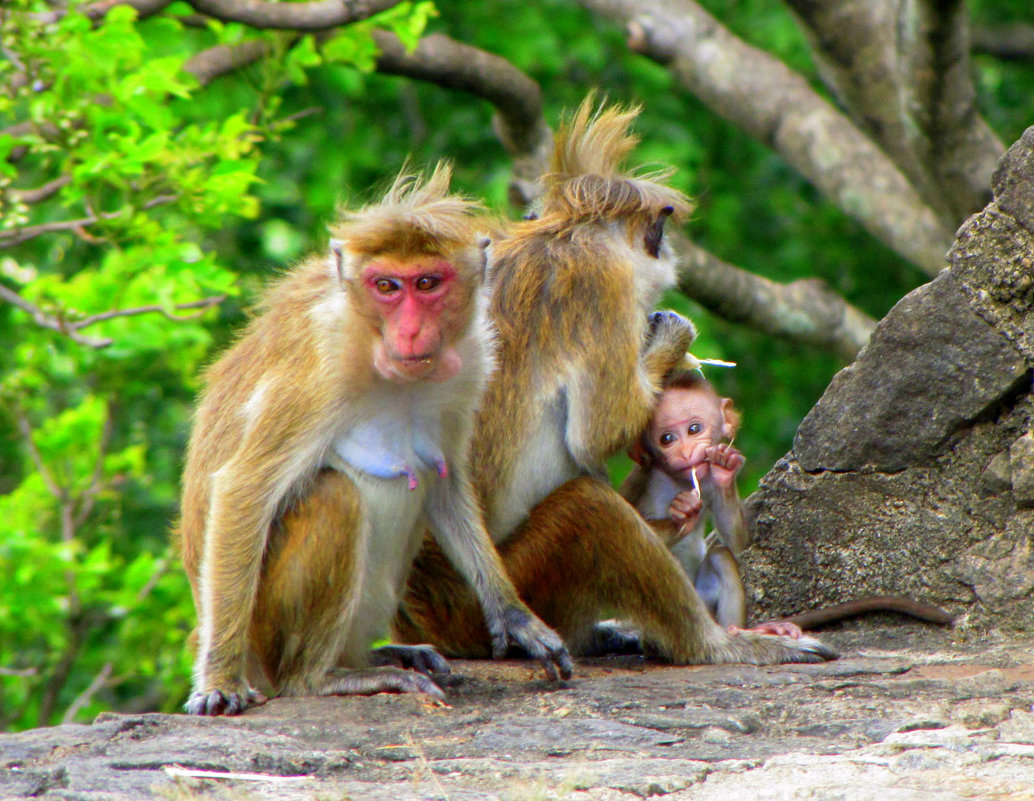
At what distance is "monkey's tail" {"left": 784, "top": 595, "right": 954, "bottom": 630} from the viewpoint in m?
5.32

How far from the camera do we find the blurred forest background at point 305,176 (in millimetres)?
6285

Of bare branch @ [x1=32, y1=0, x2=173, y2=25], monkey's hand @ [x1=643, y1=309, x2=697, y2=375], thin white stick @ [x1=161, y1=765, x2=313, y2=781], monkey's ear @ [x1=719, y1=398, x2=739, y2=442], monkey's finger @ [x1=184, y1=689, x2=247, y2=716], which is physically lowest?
thin white stick @ [x1=161, y1=765, x2=313, y2=781]

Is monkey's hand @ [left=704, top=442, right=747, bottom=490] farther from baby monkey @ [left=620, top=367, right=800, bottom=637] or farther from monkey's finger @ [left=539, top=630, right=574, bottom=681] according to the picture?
monkey's finger @ [left=539, top=630, right=574, bottom=681]

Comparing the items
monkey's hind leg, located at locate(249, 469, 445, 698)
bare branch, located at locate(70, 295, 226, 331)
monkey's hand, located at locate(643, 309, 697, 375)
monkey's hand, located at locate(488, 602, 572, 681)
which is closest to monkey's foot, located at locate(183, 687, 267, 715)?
monkey's hind leg, located at locate(249, 469, 445, 698)

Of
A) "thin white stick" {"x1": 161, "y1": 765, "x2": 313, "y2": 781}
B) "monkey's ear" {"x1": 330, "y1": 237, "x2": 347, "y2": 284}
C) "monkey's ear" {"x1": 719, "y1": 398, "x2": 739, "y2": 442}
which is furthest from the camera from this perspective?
"monkey's ear" {"x1": 719, "y1": 398, "x2": 739, "y2": 442}

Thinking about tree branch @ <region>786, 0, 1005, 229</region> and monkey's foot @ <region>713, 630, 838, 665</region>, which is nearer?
monkey's foot @ <region>713, 630, 838, 665</region>

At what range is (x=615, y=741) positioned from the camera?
400cm

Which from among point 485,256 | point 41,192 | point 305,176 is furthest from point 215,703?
point 305,176

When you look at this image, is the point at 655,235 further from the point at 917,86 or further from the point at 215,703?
the point at 215,703

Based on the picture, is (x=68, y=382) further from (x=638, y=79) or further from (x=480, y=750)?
(x=480, y=750)

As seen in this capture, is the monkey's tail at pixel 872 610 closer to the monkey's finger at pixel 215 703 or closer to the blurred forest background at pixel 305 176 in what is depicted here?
the monkey's finger at pixel 215 703

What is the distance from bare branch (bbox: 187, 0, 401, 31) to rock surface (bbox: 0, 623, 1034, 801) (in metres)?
3.01

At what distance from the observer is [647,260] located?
19.0 ft

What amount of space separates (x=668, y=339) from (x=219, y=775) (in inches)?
112
